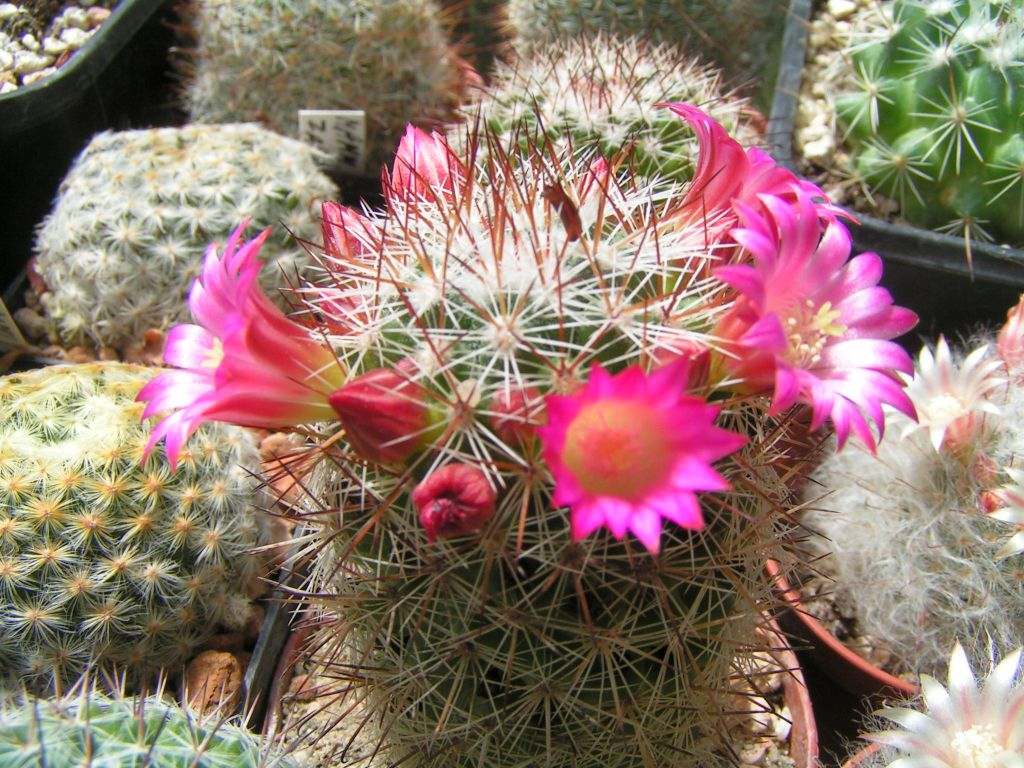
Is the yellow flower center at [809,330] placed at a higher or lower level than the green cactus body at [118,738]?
higher

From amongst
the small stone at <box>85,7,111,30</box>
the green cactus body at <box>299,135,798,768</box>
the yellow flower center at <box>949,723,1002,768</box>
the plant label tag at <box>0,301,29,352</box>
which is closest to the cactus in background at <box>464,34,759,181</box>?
the green cactus body at <box>299,135,798,768</box>

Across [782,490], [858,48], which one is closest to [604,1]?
[858,48]

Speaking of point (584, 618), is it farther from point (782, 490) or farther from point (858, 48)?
point (858, 48)

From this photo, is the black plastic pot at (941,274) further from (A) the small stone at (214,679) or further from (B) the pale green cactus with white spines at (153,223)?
(A) the small stone at (214,679)

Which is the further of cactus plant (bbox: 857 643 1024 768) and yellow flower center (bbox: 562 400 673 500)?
cactus plant (bbox: 857 643 1024 768)

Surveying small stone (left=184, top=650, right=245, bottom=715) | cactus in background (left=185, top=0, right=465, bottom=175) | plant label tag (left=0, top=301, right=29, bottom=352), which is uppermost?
cactus in background (left=185, top=0, right=465, bottom=175)

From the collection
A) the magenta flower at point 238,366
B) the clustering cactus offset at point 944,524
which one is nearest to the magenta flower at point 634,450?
the magenta flower at point 238,366

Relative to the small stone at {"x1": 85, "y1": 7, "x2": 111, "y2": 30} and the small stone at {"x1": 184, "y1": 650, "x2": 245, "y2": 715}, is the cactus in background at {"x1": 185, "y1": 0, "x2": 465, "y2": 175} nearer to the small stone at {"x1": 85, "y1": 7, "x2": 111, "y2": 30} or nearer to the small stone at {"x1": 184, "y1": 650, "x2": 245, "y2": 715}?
the small stone at {"x1": 85, "y1": 7, "x2": 111, "y2": 30}
